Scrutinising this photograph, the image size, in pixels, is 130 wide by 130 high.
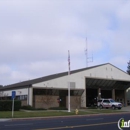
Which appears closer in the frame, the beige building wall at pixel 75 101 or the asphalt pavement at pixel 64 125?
the asphalt pavement at pixel 64 125

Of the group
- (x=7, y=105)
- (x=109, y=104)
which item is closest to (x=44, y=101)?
(x=7, y=105)

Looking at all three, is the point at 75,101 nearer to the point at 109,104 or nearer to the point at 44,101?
the point at 109,104

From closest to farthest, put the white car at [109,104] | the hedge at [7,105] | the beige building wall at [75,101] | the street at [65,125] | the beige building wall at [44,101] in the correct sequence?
the street at [65,125] < the hedge at [7,105] < the beige building wall at [44,101] < the white car at [109,104] < the beige building wall at [75,101]

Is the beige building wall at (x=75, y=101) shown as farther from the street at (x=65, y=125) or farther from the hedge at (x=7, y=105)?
the street at (x=65, y=125)

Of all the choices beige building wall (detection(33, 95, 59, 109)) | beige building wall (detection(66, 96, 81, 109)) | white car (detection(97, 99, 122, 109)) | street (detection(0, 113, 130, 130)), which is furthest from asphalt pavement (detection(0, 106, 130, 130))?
beige building wall (detection(66, 96, 81, 109))

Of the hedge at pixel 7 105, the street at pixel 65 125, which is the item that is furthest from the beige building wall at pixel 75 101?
the street at pixel 65 125

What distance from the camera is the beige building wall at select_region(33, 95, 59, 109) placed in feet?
155

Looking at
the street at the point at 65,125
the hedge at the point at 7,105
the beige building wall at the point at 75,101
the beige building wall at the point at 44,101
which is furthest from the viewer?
the beige building wall at the point at 75,101

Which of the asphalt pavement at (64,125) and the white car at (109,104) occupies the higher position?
the white car at (109,104)

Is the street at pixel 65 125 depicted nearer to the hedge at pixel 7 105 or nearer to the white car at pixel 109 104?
the hedge at pixel 7 105

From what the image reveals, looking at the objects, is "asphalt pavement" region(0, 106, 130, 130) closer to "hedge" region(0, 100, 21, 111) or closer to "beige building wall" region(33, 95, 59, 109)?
"hedge" region(0, 100, 21, 111)

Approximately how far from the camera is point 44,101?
4788 cm

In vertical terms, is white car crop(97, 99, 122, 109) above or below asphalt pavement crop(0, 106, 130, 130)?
above

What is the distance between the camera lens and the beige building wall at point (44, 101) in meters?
47.2
